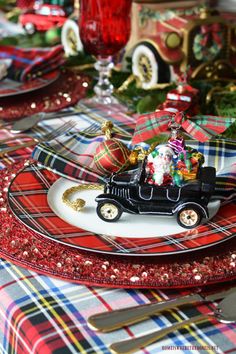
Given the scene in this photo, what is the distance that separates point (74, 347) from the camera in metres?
0.57

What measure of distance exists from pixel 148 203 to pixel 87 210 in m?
0.08

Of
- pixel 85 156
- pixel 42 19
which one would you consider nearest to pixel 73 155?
pixel 85 156

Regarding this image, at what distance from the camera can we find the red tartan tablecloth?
0.57 meters

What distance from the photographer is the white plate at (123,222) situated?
2.29 feet

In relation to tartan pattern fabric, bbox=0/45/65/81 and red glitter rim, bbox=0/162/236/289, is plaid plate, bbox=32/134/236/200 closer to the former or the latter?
red glitter rim, bbox=0/162/236/289

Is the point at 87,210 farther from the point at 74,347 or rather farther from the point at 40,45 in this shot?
the point at 40,45

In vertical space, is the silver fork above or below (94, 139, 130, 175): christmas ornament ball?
below

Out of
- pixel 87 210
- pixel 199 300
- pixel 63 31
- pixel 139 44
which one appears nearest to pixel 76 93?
pixel 139 44

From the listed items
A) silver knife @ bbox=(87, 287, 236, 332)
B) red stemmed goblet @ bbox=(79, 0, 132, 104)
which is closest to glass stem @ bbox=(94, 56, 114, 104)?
red stemmed goblet @ bbox=(79, 0, 132, 104)

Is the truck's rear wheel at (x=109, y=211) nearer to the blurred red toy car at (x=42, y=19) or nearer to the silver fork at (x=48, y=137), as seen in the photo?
the silver fork at (x=48, y=137)

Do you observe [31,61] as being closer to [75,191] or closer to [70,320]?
[75,191]

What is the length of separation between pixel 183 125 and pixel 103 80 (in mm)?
549

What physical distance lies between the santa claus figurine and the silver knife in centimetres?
14

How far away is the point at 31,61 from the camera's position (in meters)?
1.31
